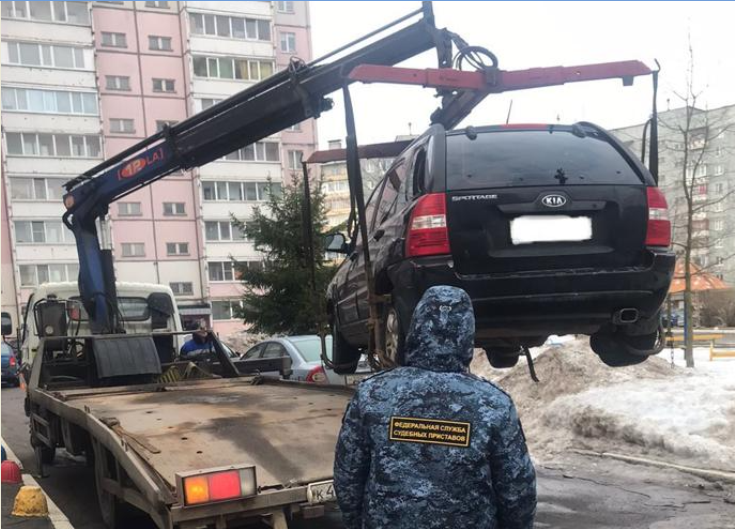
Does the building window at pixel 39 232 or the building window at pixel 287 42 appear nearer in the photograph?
the building window at pixel 39 232

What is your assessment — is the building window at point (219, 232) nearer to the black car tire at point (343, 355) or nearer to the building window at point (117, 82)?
the building window at point (117, 82)

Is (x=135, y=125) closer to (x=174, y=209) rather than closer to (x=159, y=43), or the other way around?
(x=159, y=43)

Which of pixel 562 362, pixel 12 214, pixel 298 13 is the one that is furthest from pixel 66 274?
pixel 562 362

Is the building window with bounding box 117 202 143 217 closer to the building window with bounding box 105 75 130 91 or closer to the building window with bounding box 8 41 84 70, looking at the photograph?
the building window with bounding box 105 75 130 91

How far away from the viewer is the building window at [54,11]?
40.7 m

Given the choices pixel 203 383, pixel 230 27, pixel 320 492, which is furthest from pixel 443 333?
pixel 230 27

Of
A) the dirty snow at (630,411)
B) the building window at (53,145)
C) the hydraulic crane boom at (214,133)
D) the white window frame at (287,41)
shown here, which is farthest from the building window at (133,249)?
the dirty snow at (630,411)

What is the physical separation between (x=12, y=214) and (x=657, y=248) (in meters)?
42.6

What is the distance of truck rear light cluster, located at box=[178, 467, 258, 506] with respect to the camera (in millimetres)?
3379

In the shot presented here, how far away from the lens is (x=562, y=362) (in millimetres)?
10461

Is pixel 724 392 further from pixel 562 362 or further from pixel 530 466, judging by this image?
pixel 530 466

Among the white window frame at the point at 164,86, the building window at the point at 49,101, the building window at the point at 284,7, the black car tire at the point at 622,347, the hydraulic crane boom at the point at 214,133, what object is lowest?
the black car tire at the point at 622,347

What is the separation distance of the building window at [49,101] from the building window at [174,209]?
7046 mm

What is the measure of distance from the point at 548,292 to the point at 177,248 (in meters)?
42.2
